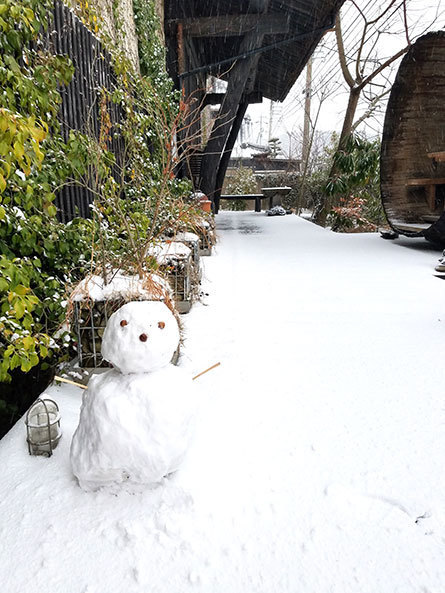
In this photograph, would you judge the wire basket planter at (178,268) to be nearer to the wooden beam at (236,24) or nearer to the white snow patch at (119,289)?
the white snow patch at (119,289)

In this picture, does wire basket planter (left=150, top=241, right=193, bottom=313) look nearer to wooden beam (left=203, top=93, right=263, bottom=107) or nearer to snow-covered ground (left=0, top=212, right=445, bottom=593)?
snow-covered ground (left=0, top=212, right=445, bottom=593)

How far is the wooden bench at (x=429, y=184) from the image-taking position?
5.36 metres

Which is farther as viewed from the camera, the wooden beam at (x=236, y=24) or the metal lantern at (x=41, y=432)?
the wooden beam at (x=236, y=24)

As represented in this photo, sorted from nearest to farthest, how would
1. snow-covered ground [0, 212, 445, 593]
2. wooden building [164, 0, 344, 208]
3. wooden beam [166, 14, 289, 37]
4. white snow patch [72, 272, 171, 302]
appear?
snow-covered ground [0, 212, 445, 593]
white snow patch [72, 272, 171, 302]
wooden building [164, 0, 344, 208]
wooden beam [166, 14, 289, 37]

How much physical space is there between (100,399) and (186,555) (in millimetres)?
472

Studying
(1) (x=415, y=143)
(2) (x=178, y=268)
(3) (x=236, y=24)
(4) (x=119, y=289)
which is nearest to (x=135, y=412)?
(4) (x=119, y=289)

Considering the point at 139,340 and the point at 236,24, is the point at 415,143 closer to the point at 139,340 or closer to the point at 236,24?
the point at 236,24

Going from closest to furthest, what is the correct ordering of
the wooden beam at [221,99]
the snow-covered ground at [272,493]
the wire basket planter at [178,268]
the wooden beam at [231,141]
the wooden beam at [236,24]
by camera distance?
the snow-covered ground at [272,493], the wire basket planter at [178,268], the wooden beam at [236,24], the wooden beam at [221,99], the wooden beam at [231,141]

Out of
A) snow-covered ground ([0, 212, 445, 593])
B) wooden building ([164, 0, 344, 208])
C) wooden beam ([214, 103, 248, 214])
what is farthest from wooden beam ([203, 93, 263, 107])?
snow-covered ground ([0, 212, 445, 593])

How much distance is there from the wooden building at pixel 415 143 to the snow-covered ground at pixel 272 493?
3.90 m

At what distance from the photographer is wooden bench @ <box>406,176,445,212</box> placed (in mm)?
5363

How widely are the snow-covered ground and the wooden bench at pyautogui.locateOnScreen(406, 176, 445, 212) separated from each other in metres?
3.95

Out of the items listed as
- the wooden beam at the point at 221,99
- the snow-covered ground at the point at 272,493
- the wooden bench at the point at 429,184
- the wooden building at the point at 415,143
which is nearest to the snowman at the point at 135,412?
the snow-covered ground at the point at 272,493

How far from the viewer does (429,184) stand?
18.1ft
